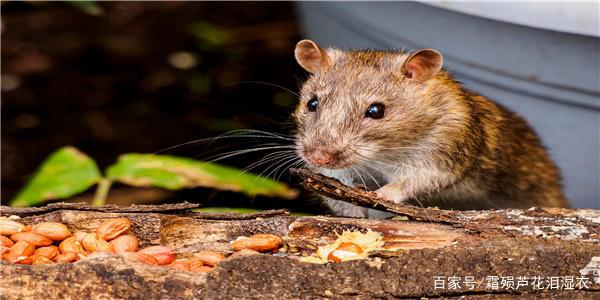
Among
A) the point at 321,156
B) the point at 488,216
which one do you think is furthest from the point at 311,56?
the point at 488,216

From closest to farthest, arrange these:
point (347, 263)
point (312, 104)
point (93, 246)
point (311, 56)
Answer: point (347, 263), point (93, 246), point (312, 104), point (311, 56)

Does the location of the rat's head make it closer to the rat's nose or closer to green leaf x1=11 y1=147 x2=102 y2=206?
the rat's nose

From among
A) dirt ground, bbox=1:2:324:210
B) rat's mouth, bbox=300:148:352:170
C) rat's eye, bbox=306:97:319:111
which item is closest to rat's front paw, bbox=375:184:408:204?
rat's mouth, bbox=300:148:352:170

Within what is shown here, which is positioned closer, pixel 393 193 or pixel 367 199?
pixel 367 199

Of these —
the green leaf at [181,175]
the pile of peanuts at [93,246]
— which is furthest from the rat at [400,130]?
the pile of peanuts at [93,246]

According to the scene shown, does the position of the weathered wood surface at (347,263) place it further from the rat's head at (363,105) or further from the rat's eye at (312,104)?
the rat's eye at (312,104)

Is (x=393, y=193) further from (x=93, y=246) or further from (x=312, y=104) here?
(x=93, y=246)

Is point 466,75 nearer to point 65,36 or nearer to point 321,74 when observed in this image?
point 321,74

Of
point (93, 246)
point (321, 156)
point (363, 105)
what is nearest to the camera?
point (93, 246)
